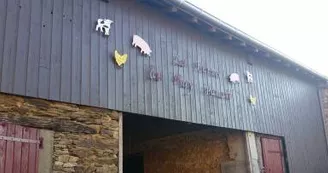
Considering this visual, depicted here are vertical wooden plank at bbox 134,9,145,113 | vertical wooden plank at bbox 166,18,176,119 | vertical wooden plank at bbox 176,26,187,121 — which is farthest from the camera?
vertical wooden plank at bbox 176,26,187,121

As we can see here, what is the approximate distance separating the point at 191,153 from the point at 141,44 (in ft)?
12.7

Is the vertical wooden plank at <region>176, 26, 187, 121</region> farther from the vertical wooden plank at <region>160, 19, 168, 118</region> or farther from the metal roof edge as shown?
the metal roof edge

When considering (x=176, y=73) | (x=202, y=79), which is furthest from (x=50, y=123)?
(x=202, y=79)

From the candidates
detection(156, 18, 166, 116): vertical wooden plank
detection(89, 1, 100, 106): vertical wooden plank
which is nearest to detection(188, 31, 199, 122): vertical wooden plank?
detection(156, 18, 166, 116): vertical wooden plank

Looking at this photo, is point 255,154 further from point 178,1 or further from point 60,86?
point 60,86

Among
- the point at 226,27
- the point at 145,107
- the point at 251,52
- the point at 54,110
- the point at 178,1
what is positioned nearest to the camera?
the point at 54,110

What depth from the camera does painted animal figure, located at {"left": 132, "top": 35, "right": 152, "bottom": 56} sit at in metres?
6.75

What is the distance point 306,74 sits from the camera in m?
11.7

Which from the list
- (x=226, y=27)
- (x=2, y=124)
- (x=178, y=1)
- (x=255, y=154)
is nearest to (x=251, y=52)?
(x=226, y=27)

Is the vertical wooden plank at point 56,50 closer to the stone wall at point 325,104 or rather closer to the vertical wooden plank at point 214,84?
the vertical wooden plank at point 214,84

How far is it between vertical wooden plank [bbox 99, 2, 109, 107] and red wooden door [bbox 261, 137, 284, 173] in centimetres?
477

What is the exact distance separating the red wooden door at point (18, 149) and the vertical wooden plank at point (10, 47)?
522mm

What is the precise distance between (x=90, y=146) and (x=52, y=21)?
1881 mm

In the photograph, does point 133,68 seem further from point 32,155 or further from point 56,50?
point 32,155
